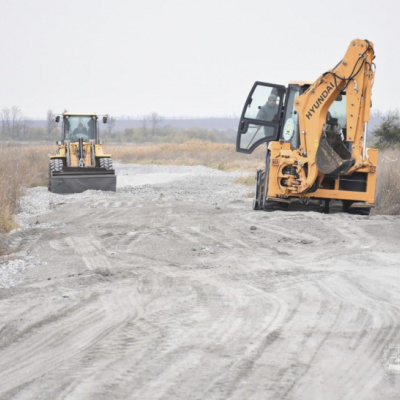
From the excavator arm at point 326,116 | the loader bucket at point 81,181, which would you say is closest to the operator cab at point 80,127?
the loader bucket at point 81,181

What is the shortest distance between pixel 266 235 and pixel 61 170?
11458 mm

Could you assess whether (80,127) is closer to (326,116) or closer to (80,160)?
(80,160)

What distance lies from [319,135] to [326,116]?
467 millimetres

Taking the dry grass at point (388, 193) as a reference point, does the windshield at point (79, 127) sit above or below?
above

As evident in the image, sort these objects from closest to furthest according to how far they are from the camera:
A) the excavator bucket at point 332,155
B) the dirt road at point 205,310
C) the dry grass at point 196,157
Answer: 1. the dirt road at point 205,310
2. the excavator bucket at point 332,155
3. the dry grass at point 196,157

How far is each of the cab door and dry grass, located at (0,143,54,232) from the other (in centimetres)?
480

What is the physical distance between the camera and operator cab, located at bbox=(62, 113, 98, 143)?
22.2m

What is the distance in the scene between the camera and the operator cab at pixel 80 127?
22.2 metres

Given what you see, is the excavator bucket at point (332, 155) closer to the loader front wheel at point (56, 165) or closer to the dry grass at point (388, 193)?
the dry grass at point (388, 193)

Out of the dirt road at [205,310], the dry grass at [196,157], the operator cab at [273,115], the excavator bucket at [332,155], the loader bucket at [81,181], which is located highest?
the operator cab at [273,115]

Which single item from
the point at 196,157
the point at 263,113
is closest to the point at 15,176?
the point at 263,113

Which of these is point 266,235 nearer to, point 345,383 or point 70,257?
point 70,257

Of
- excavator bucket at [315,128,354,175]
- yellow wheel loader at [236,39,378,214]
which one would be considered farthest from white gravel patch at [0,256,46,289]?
excavator bucket at [315,128,354,175]

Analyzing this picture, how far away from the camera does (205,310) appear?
234 inches
